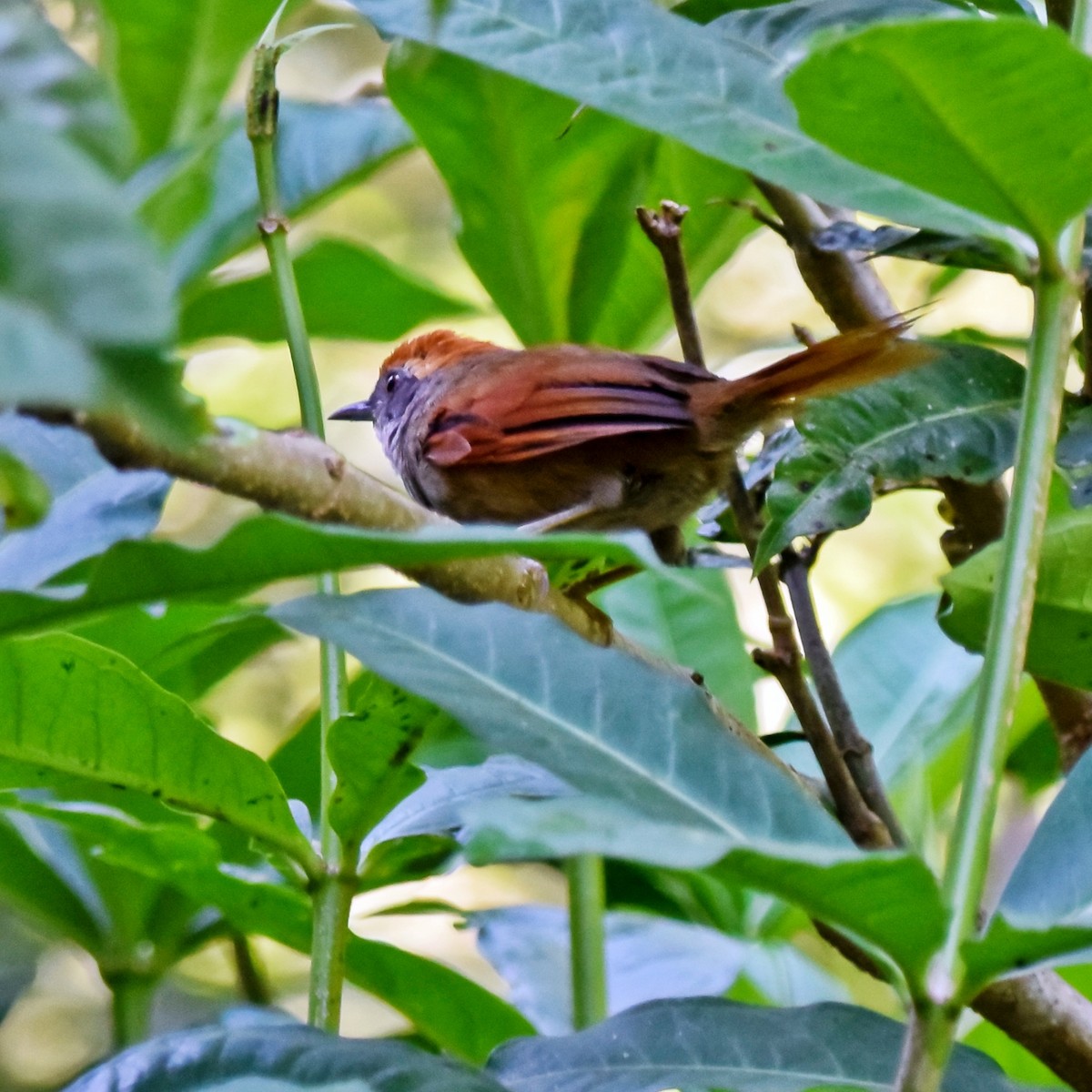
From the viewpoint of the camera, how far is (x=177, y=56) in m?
2.48

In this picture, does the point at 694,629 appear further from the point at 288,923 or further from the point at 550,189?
the point at 288,923

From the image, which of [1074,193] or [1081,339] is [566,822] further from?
[1081,339]

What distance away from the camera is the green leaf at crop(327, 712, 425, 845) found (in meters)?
1.11

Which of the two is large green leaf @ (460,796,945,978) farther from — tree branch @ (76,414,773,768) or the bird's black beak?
the bird's black beak

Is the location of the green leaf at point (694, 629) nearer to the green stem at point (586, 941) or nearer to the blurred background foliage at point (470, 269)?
the blurred background foliage at point (470, 269)

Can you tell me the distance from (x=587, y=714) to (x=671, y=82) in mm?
529

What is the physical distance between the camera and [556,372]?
226cm

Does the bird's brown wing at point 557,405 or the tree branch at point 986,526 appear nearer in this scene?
the tree branch at point 986,526

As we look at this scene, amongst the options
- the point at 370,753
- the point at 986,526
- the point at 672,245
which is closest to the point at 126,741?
the point at 370,753

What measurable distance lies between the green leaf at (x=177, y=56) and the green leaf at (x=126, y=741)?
5.20 feet

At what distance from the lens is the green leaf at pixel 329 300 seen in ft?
7.80

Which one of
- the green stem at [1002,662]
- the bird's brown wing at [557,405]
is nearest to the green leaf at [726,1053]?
the green stem at [1002,662]

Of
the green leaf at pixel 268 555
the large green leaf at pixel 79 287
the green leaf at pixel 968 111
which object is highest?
the green leaf at pixel 968 111

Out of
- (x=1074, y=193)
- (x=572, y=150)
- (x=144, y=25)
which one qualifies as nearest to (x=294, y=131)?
(x=144, y=25)
